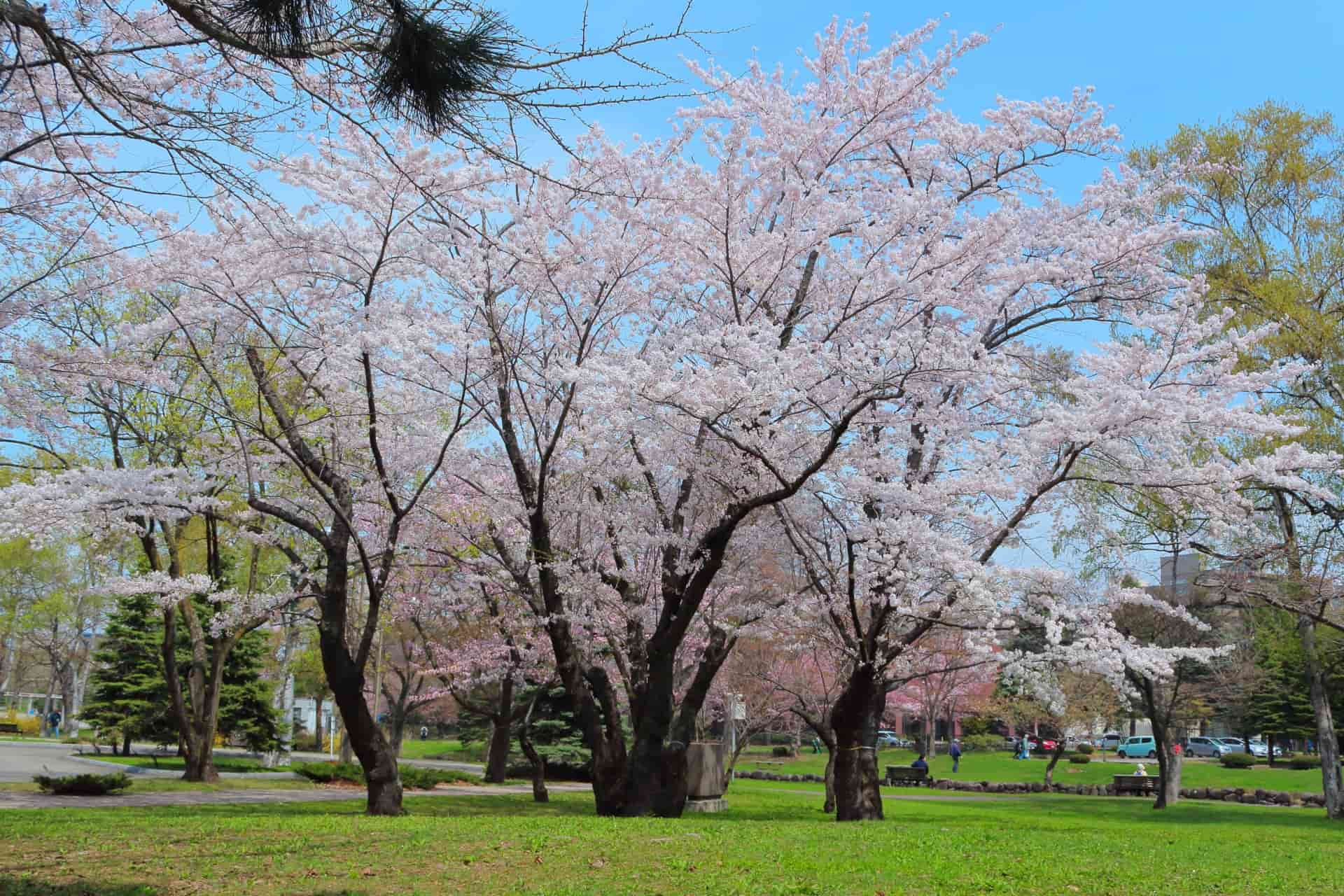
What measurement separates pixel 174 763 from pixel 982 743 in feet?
118

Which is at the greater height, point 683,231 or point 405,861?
point 683,231

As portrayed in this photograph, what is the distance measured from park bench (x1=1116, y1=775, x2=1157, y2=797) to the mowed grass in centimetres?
1713

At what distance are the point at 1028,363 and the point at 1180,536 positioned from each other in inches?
244

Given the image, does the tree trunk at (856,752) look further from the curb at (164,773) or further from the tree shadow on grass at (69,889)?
the curb at (164,773)

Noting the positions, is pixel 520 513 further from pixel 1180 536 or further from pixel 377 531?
pixel 1180 536

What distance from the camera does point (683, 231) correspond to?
454 inches

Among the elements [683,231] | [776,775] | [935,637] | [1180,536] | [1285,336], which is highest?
[1285,336]

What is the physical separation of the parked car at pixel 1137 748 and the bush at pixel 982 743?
5.38 m

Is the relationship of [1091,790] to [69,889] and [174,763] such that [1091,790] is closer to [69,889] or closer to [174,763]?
[174,763]

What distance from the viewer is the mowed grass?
18.8ft

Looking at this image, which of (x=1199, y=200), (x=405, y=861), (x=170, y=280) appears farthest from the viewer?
(x=1199, y=200)

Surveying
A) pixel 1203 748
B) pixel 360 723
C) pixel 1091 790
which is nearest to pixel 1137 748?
pixel 1203 748

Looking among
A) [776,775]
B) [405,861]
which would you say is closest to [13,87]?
[405,861]

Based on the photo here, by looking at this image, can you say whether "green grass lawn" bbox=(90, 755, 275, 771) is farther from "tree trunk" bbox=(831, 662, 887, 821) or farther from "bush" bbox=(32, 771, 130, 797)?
"tree trunk" bbox=(831, 662, 887, 821)
